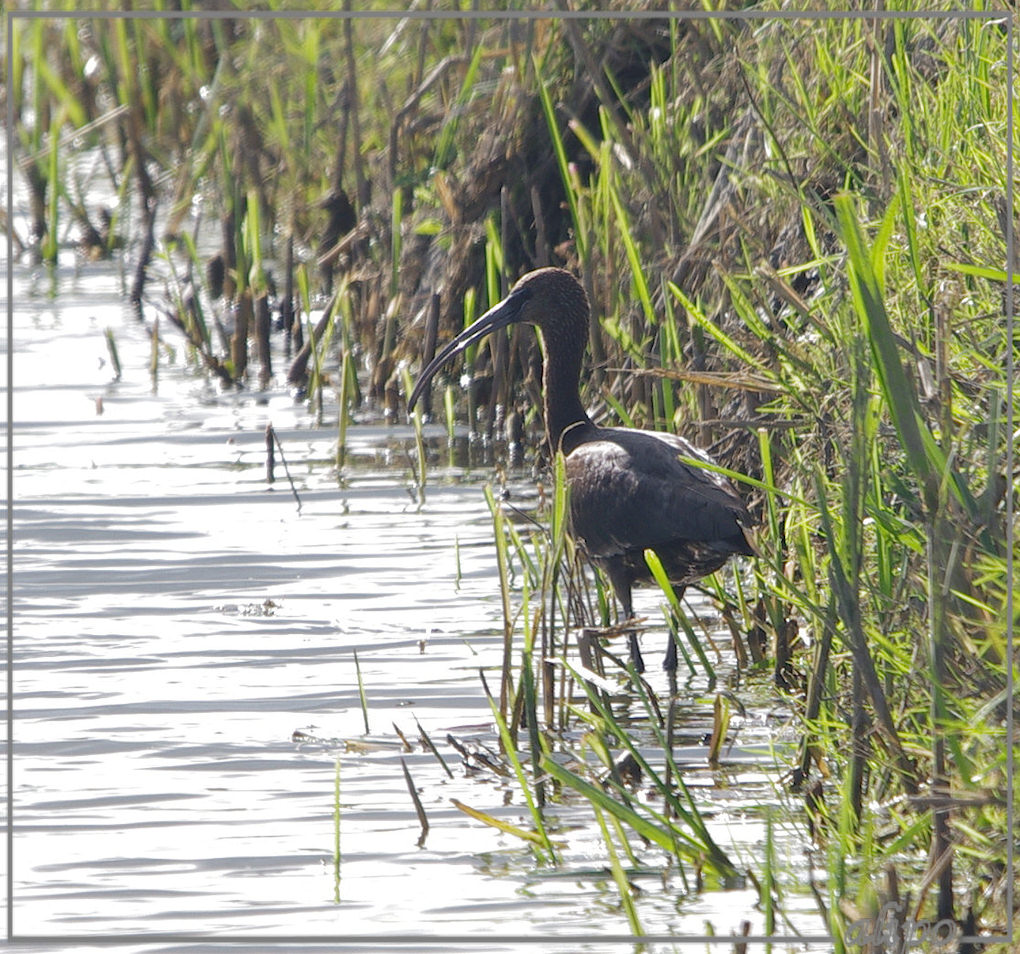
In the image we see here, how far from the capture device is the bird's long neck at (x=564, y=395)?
219 inches

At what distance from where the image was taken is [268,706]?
4531 millimetres

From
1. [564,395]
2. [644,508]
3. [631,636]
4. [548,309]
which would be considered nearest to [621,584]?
[644,508]

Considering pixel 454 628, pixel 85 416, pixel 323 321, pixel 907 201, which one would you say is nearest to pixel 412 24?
pixel 323 321

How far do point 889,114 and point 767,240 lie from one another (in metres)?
0.55

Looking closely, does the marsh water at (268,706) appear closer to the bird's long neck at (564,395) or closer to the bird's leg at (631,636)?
the bird's leg at (631,636)

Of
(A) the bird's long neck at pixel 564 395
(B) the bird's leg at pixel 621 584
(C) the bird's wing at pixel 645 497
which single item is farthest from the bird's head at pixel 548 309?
(B) the bird's leg at pixel 621 584

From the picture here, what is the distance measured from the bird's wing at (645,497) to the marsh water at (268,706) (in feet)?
1.31

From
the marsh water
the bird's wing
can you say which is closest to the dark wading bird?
the bird's wing

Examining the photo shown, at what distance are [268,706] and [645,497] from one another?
110 centimetres

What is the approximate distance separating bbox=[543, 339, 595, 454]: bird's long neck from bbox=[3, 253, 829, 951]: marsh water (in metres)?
0.46

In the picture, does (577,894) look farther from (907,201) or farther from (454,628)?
(454,628)

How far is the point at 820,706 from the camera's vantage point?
3.55m

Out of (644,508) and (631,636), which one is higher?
(644,508)

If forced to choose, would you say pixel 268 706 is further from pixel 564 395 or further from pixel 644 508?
pixel 564 395
